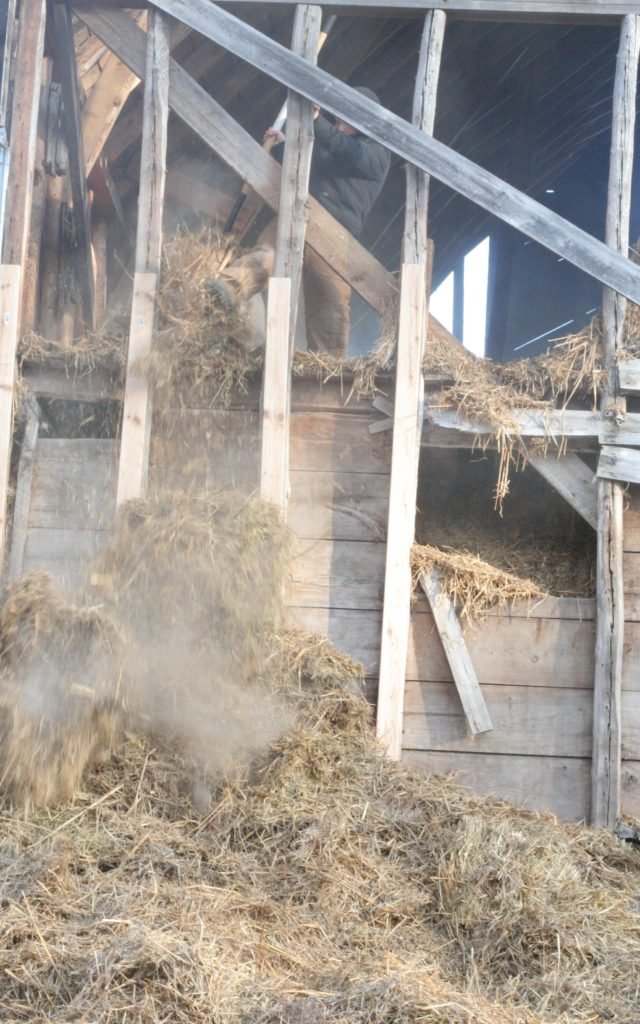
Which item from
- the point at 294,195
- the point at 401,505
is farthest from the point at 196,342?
the point at 401,505

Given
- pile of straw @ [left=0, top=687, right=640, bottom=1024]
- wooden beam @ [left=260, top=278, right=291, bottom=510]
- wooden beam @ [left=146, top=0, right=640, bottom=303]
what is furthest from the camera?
wooden beam @ [left=146, top=0, right=640, bottom=303]

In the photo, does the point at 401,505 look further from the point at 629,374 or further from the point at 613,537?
the point at 629,374

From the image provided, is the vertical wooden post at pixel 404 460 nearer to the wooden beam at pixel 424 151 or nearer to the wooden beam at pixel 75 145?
the wooden beam at pixel 424 151

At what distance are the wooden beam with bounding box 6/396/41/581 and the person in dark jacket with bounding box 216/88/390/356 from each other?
135 centimetres

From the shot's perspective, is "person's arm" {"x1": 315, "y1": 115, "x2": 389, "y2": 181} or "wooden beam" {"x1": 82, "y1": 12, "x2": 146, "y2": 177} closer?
"person's arm" {"x1": 315, "y1": 115, "x2": 389, "y2": 181}

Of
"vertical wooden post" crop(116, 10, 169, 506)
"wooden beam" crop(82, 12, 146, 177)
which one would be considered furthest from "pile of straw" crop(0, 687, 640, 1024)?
"wooden beam" crop(82, 12, 146, 177)

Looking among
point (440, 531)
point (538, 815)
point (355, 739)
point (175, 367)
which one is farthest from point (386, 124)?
point (538, 815)

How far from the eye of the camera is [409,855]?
14.5 ft

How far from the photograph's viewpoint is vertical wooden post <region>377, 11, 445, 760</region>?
5.52 meters

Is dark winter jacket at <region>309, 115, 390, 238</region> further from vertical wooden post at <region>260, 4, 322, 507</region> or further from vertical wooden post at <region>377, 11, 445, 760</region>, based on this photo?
vertical wooden post at <region>377, 11, 445, 760</region>

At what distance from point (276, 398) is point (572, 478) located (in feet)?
5.52

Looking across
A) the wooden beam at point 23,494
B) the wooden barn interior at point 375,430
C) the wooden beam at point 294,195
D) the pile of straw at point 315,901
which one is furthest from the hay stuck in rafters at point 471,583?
the wooden beam at point 23,494

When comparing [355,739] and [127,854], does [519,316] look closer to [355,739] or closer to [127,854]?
[355,739]

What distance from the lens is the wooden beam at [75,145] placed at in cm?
618
